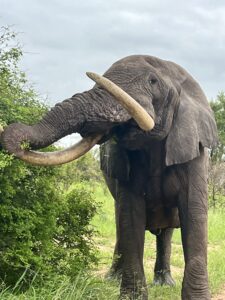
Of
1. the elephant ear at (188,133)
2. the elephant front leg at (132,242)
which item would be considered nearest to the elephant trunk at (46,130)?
the elephant ear at (188,133)

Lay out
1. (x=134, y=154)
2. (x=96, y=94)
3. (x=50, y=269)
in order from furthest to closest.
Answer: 1. (x=134, y=154)
2. (x=50, y=269)
3. (x=96, y=94)

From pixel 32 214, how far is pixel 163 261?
2.55 m

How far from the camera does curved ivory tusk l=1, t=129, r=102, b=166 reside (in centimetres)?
457

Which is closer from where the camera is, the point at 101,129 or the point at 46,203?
the point at 101,129

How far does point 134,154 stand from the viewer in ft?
18.9

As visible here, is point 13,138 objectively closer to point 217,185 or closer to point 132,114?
point 132,114

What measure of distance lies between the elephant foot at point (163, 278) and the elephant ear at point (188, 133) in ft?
7.11

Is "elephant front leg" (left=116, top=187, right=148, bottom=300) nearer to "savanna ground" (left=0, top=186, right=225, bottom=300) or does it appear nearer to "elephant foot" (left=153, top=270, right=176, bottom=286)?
"savanna ground" (left=0, top=186, right=225, bottom=300)

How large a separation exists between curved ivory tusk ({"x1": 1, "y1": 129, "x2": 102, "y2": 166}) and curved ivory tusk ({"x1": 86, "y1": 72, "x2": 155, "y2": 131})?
38 centimetres

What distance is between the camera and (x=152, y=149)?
5.59 meters

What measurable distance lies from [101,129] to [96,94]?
260 mm

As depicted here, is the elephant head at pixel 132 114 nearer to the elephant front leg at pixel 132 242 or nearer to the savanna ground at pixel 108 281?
the elephant front leg at pixel 132 242

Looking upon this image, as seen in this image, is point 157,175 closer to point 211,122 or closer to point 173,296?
point 211,122

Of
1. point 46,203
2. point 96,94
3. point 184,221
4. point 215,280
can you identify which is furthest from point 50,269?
point 215,280
